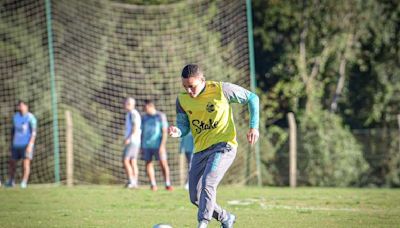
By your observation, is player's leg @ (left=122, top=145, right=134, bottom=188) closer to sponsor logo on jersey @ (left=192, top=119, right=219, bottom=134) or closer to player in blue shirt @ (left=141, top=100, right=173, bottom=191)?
player in blue shirt @ (left=141, top=100, right=173, bottom=191)

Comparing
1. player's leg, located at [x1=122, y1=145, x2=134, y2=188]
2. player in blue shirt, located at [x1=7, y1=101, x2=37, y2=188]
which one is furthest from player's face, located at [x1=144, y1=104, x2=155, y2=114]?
player in blue shirt, located at [x1=7, y1=101, x2=37, y2=188]

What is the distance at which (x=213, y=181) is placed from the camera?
349 inches

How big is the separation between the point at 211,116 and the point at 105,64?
1451cm

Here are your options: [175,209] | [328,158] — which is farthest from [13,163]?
[328,158]

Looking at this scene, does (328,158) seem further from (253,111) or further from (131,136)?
(253,111)

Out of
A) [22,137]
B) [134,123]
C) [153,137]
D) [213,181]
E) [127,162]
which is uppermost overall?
[134,123]

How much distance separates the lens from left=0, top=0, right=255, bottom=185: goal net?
2319cm

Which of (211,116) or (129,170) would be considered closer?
(211,116)

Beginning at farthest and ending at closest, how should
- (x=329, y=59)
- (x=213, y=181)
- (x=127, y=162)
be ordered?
1. (x=329, y=59)
2. (x=127, y=162)
3. (x=213, y=181)

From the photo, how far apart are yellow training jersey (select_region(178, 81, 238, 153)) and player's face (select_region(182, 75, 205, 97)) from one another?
85mm

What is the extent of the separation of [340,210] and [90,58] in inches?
484

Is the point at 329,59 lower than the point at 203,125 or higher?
higher

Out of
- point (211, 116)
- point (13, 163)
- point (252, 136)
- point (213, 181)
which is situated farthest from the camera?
point (13, 163)

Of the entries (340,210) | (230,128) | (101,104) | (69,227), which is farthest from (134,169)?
(230,128)
